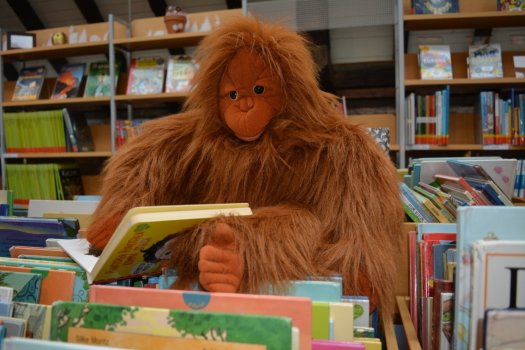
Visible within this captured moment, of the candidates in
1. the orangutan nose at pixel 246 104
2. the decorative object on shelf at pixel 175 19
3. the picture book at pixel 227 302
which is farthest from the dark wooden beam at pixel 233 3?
the picture book at pixel 227 302

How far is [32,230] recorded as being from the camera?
3.10 feet

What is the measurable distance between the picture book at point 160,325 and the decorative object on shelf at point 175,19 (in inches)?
94.9

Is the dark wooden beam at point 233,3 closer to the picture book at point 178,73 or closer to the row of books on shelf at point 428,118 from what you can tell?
the picture book at point 178,73

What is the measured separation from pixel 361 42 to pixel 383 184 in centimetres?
214

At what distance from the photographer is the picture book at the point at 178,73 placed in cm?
265

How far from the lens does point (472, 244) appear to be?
1.66ft

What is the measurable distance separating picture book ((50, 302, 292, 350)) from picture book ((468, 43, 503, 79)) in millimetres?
2329

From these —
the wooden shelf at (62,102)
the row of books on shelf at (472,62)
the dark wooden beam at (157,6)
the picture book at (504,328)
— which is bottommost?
the picture book at (504,328)

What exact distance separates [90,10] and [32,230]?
2938 mm

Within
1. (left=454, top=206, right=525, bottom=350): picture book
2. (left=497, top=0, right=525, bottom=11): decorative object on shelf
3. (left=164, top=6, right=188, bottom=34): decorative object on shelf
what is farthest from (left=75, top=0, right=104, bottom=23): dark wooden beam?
(left=454, top=206, right=525, bottom=350): picture book

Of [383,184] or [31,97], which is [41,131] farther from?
[383,184]

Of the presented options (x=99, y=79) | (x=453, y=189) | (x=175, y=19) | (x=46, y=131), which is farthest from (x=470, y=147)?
(x=46, y=131)

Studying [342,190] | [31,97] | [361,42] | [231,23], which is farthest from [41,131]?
[342,190]

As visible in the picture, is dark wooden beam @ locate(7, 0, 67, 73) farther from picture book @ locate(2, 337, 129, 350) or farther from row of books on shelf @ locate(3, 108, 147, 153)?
picture book @ locate(2, 337, 129, 350)
